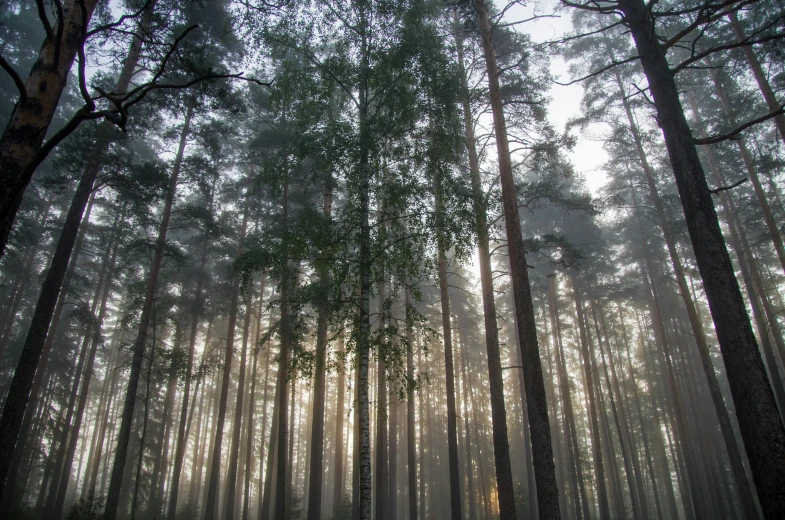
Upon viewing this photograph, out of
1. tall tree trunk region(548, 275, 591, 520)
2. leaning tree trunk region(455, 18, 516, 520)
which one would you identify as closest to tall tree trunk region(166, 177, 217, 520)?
leaning tree trunk region(455, 18, 516, 520)

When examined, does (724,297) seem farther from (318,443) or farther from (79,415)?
(79,415)

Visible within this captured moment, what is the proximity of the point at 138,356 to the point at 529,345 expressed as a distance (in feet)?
37.1

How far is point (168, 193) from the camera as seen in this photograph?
13.8m

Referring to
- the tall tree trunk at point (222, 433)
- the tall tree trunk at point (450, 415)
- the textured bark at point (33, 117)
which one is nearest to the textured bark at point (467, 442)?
the tall tree trunk at point (450, 415)

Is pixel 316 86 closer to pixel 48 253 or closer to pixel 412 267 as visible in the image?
pixel 412 267

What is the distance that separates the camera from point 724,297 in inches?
223

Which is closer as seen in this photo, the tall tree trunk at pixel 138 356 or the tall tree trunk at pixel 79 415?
the tall tree trunk at pixel 138 356

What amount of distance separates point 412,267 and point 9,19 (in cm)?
2589

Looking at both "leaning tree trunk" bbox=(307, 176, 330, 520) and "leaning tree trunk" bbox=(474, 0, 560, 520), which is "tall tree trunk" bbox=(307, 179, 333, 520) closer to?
"leaning tree trunk" bbox=(307, 176, 330, 520)

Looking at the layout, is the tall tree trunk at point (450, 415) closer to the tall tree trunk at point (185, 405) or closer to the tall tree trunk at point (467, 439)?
the tall tree trunk at point (185, 405)

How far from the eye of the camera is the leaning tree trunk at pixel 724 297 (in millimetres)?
4906

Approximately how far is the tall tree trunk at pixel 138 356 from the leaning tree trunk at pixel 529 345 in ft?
27.2

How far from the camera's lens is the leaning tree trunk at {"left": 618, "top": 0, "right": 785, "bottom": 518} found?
4.91m

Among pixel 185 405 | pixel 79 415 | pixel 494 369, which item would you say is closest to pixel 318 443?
pixel 494 369
